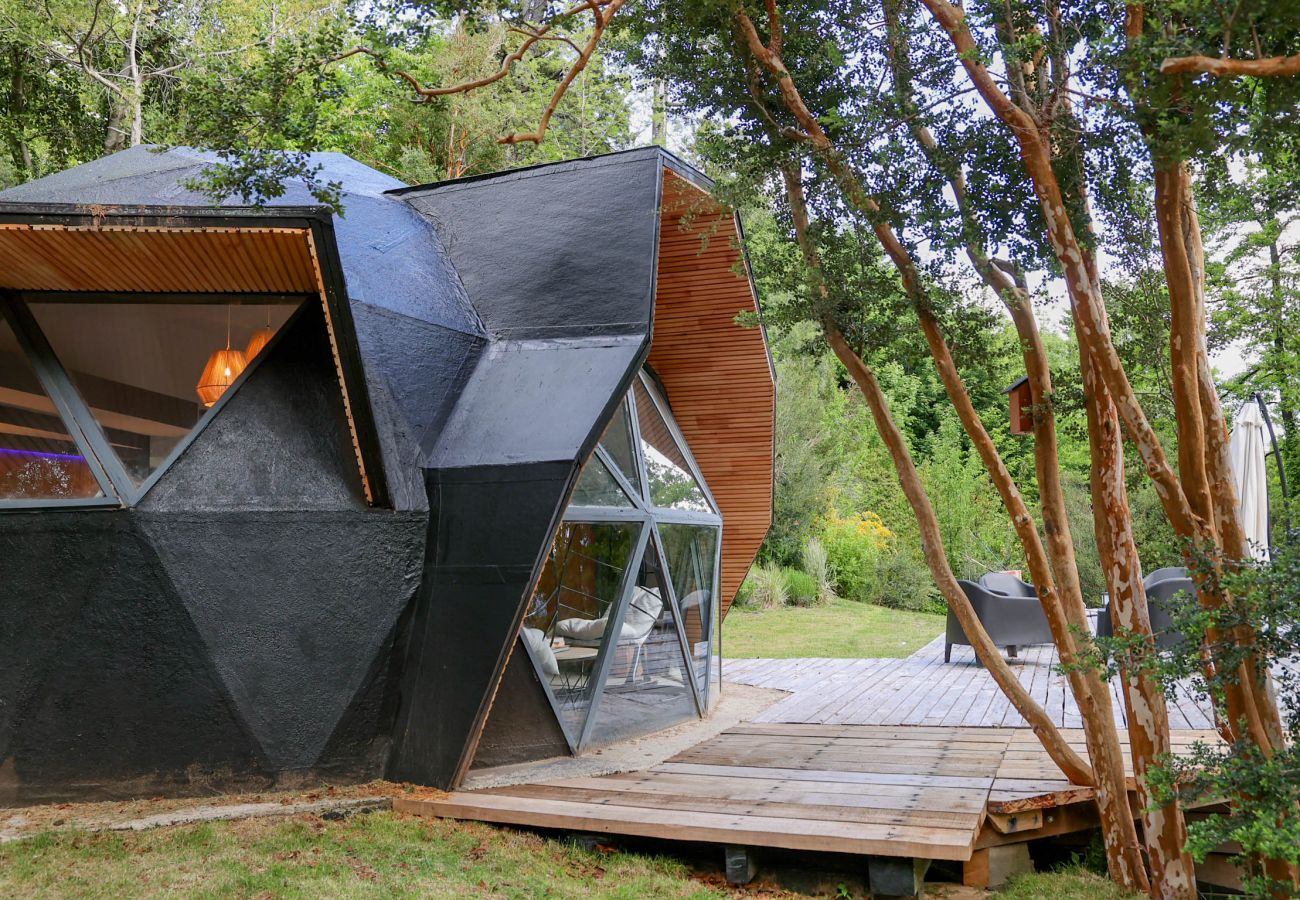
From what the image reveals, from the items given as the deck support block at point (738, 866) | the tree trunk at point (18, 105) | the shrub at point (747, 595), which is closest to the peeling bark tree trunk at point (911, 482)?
the deck support block at point (738, 866)

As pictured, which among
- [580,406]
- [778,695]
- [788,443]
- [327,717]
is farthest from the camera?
[788,443]

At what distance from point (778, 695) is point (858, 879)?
4.80 m

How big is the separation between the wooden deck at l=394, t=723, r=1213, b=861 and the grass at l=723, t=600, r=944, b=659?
644 centimetres

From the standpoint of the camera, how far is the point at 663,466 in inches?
348

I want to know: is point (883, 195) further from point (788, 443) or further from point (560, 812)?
point (788, 443)

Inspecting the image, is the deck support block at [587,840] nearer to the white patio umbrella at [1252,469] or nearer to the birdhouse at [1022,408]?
the birdhouse at [1022,408]

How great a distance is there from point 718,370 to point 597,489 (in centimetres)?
297

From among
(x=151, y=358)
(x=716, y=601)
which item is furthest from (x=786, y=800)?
(x=151, y=358)

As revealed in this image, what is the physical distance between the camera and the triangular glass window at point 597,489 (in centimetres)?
731

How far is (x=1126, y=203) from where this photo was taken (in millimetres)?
5262

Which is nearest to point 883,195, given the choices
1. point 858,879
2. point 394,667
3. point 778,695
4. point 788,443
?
→ point 858,879

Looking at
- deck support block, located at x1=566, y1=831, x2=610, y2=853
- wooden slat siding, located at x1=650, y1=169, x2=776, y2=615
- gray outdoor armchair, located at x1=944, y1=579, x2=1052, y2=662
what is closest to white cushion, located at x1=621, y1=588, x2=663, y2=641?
deck support block, located at x1=566, y1=831, x2=610, y2=853

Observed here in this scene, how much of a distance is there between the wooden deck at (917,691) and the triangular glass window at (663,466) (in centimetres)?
208

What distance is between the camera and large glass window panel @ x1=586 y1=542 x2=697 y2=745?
7555 mm
